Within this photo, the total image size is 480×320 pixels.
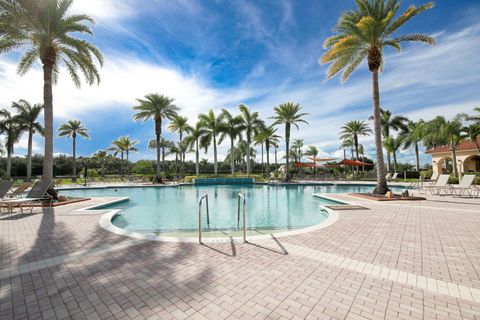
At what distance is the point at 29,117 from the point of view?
30.8m

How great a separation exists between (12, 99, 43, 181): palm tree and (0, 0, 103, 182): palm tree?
22.6 meters

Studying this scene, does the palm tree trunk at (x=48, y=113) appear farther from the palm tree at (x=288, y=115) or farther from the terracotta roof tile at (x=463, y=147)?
the terracotta roof tile at (x=463, y=147)

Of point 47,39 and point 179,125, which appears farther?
point 179,125

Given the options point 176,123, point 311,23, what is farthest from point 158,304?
point 176,123

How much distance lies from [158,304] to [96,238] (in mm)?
3653

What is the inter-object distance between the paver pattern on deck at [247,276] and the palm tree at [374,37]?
31.5ft

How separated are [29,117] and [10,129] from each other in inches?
116

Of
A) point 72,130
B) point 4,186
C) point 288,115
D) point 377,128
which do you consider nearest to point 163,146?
point 72,130

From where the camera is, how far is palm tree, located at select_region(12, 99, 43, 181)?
98.9ft

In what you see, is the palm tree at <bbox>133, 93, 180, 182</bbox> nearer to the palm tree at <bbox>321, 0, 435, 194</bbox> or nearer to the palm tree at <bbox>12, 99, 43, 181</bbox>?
the palm tree at <bbox>12, 99, 43, 181</bbox>

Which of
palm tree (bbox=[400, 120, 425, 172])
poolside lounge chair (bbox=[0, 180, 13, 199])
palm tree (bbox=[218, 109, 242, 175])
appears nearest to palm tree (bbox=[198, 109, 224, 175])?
palm tree (bbox=[218, 109, 242, 175])

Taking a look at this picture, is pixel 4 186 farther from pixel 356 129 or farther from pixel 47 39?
pixel 356 129

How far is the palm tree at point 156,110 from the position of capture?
28.4 meters

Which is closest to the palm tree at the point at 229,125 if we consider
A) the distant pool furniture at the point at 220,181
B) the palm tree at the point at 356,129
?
the distant pool furniture at the point at 220,181
